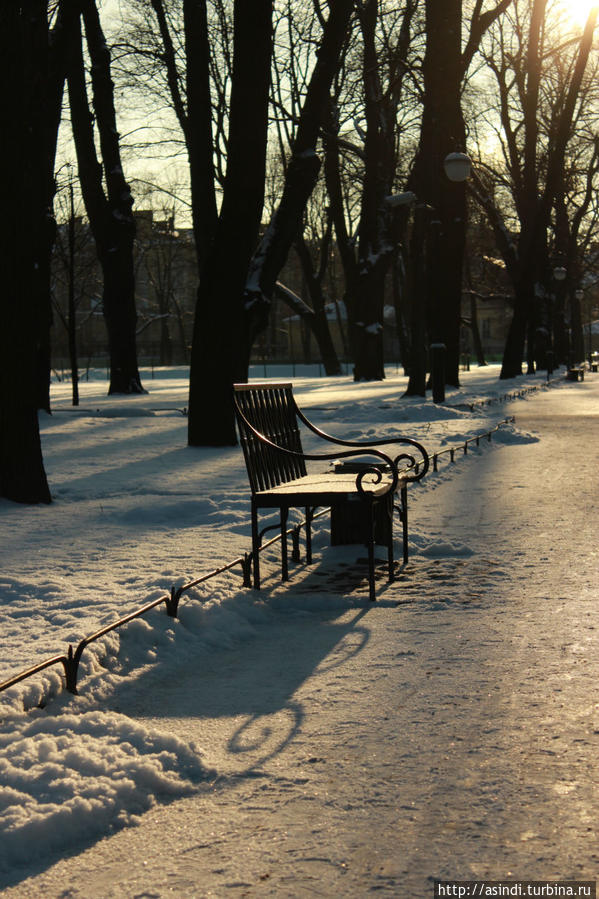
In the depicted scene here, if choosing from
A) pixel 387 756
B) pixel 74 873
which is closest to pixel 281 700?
pixel 387 756

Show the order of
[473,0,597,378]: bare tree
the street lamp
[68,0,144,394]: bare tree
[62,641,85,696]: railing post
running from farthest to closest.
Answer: [473,0,597,378]: bare tree, [68,0,144,394]: bare tree, the street lamp, [62,641,85,696]: railing post

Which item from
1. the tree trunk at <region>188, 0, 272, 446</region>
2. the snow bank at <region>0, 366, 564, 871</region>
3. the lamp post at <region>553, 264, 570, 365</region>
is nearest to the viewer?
the snow bank at <region>0, 366, 564, 871</region>

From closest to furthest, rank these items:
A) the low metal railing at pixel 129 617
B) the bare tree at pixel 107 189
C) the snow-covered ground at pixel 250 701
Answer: the snow-covered ground at pixel 250 701 → the low metal railing at pixel 129 617 → the bare tree at pixel 107 189

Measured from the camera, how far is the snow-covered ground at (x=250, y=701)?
293cm

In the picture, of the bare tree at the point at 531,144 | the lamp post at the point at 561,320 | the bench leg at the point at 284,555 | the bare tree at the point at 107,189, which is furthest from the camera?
the lamp post at the point at 561,320

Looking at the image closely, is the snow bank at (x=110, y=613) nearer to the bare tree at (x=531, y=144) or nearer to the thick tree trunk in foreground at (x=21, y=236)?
the thick tree trunk in foreground at (x=21, y=236)

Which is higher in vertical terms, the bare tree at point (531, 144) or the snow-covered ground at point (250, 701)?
the bare tree at point (531, 144)

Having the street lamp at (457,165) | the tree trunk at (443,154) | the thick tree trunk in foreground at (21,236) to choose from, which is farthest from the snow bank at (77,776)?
the tree trunk at (443,154)

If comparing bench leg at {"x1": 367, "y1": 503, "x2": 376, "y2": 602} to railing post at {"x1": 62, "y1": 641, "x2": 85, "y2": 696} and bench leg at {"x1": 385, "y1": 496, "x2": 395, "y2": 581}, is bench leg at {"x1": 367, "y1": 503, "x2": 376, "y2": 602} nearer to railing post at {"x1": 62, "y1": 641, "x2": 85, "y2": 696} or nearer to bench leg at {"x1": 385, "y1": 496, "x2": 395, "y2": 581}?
bench leg at {"x1": 385, "y1": 496, "x2": 395, "y2": 581}

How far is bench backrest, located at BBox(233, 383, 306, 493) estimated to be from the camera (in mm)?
6387

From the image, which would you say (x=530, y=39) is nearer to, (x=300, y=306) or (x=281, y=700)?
(x=300, y=306)

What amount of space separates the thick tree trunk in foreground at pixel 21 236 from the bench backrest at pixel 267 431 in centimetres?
245

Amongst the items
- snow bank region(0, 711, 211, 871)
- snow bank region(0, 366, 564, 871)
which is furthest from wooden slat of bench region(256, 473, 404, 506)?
snow bank region(0, 711, 211, 871)

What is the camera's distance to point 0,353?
8.65 meters
